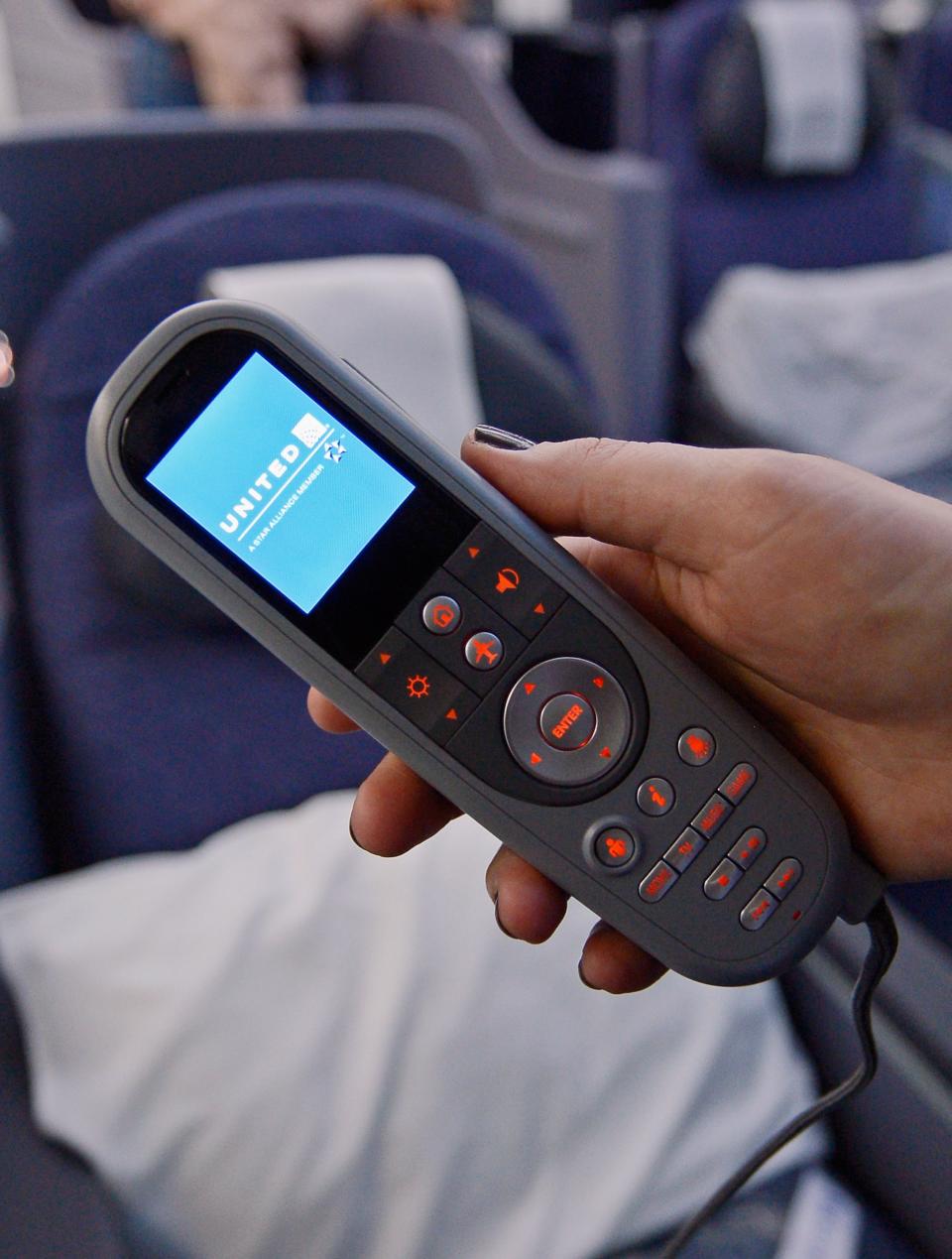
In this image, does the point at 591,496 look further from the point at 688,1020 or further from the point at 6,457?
the point at 6,457

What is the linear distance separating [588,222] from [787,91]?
36cm

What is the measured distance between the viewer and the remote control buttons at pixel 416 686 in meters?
0.43

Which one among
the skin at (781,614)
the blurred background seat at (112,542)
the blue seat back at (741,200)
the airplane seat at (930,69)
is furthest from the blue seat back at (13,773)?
the airplane seat at (930,69)

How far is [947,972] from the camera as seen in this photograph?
0.60 meters

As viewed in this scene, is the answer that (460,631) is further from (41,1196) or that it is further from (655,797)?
(41,1196)

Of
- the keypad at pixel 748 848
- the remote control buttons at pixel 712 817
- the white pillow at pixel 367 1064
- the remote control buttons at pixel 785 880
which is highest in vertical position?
the remote control buttons at pixel 712 817

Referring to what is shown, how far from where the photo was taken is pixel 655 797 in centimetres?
45

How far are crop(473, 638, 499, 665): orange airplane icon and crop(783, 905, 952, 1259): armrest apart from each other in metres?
0.28

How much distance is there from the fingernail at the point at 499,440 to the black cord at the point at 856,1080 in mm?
234

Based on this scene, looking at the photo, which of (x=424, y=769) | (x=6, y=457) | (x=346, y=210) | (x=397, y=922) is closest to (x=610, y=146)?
(x=346, y=210)

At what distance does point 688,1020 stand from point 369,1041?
0.19 m

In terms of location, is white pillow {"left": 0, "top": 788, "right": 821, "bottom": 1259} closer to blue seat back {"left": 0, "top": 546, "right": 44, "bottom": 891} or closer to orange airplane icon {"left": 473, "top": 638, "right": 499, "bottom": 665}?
blue seat back {"left": 0, "top": 546, "right": 44, "bottom": 891}

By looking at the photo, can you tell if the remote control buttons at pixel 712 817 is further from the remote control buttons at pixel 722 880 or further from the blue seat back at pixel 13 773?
the blue seat back at pixel 13 773

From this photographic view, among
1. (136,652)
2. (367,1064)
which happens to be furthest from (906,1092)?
(136,652)
